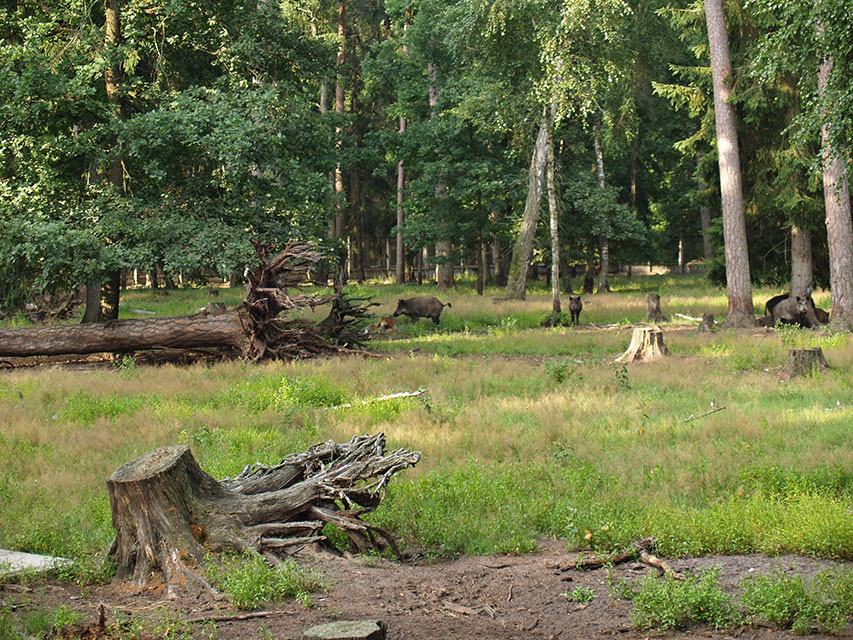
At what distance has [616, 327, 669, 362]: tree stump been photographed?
16.7 meters

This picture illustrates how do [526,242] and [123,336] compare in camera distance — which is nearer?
[123,336]

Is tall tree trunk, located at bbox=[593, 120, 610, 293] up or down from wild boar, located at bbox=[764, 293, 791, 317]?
up

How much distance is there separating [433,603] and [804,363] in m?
10.8

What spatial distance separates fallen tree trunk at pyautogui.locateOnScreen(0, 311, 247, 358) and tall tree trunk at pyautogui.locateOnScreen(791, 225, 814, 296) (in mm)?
17020

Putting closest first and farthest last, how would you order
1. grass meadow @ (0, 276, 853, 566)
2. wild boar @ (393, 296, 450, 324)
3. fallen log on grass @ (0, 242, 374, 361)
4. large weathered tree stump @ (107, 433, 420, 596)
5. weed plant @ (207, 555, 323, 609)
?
weed plant @ (207, 555, 323, 609), large weathered tree stump @ (107, 433, 420, 596), grass meadow @ (0, 276, 853, 566), fallen log on grass @ (0, 242, 374, 361), wild boar @ (393, 296, 450, 324)

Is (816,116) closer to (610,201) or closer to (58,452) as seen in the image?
(58,452)

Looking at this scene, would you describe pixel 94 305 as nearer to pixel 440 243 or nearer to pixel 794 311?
pixel 794 311

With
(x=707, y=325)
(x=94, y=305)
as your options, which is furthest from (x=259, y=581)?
(x=707, y=325)

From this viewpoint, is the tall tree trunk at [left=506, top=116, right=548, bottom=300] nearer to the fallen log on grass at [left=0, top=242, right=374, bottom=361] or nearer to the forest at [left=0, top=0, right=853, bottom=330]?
the forest at [left=0, top=0, right=853, bottom=330]

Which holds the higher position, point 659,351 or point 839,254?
point 839,254

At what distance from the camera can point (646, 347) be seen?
1672 centimetres

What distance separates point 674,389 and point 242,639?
10219 millimetres

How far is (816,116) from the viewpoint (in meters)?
10.2

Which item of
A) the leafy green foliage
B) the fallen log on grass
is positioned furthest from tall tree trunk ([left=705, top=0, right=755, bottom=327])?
the leafy green foliage
